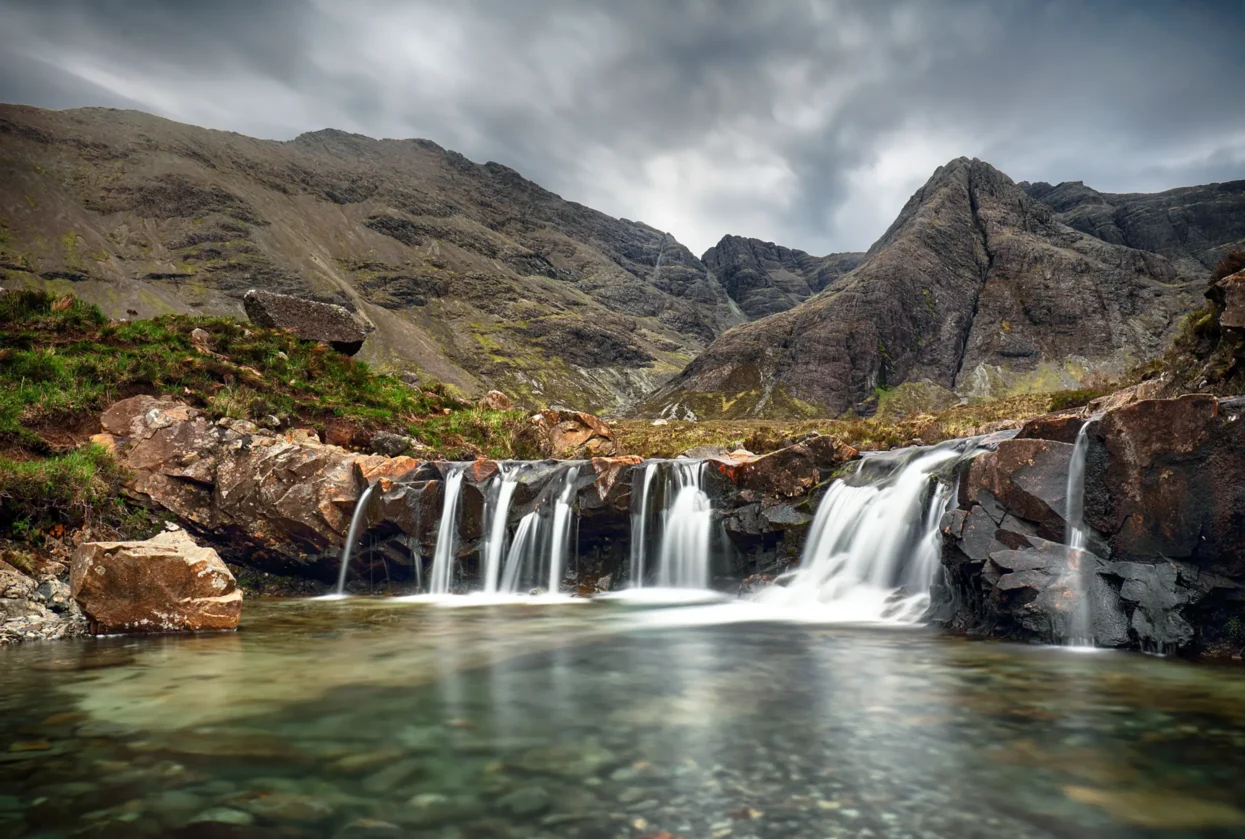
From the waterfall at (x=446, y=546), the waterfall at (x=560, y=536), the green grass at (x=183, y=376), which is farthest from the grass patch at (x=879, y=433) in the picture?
the waterfall at (x=446, y=546)

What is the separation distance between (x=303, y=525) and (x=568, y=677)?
34.4 ft

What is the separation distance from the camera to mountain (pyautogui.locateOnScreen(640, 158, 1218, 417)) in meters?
115

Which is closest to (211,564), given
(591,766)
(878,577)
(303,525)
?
(303,525)

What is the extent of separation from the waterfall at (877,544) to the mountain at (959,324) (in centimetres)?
10008

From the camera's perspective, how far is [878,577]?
13266 mm

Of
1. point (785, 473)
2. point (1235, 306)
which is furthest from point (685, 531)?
point (1235, 306)

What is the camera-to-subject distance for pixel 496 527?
17.5 meters

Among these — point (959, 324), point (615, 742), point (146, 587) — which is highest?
point (959, 324)

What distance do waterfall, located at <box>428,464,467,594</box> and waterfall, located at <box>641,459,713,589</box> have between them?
540 centimetres

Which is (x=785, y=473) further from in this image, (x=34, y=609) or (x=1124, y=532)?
(x=34, y=609)

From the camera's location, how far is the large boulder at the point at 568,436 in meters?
23.7

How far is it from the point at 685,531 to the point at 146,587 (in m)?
11.2

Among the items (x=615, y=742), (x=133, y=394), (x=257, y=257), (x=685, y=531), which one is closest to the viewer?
(x=615, y=742)

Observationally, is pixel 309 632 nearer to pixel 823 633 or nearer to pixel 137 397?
pixel 823 633
